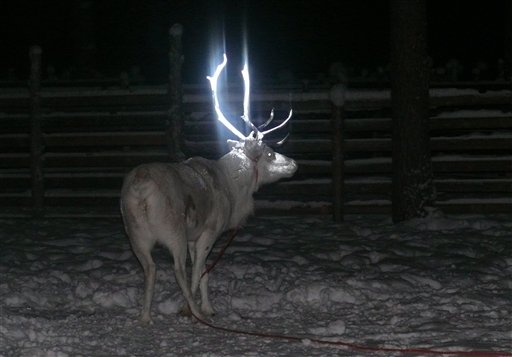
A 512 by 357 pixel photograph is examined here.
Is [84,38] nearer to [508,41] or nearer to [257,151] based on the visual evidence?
[508,41]

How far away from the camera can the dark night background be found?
97.7 ft

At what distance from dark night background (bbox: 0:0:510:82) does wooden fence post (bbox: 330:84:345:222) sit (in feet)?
61.0

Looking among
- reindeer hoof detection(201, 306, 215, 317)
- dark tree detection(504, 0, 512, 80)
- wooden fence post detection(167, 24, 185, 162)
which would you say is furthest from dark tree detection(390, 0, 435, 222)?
dark tree detection(504, 0, 512, 80)

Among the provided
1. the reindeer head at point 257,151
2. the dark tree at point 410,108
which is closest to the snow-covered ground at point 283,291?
the dark tree at point 410,108

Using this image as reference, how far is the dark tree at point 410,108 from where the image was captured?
33.6ft

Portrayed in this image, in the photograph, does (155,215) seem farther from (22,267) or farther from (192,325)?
(22,267)

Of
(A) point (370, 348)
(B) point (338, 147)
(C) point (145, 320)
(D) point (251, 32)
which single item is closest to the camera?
(A) point (370, 348)

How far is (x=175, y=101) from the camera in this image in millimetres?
10992

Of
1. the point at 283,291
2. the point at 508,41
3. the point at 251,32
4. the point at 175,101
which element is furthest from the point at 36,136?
the point at 251,32

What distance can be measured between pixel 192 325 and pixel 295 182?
4.45m

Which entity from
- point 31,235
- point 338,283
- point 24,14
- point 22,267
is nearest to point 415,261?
point 338,283

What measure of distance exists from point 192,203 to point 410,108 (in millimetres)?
3990

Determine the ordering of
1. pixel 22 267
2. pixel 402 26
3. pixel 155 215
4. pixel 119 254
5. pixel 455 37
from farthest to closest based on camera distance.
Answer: pixel 455 37 → pixel 402 26 → pixel 119 254 → pixel 22 267 → pixel 155 215

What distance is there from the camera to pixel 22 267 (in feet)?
27.9
